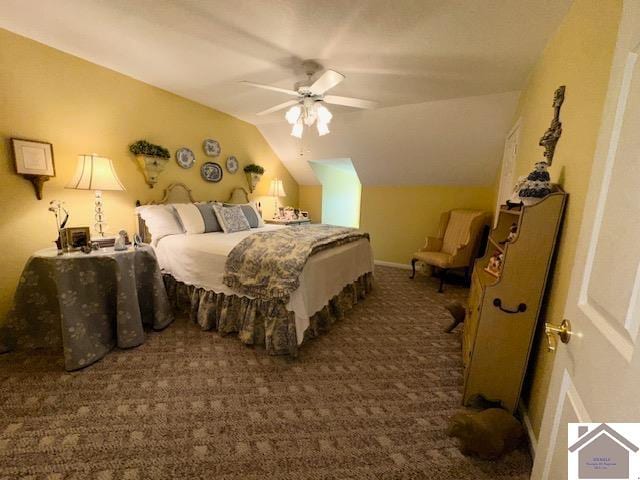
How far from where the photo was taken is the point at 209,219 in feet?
10.3

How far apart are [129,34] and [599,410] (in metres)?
3.18

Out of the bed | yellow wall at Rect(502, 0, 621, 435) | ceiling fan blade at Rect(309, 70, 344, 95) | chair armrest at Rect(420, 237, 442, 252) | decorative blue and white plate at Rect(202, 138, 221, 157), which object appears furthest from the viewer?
chair armrest at Rect(420, 237, 442, 252)

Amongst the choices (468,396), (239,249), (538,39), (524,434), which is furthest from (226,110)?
(524,434)

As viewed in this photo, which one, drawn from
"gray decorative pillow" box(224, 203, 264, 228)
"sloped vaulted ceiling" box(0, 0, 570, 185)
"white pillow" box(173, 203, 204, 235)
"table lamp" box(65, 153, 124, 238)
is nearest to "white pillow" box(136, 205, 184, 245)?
"white pillow" box(173, 203, 204, 235)

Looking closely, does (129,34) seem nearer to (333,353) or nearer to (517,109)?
(333,353)

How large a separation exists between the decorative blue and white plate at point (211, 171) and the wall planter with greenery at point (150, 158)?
1.89ft

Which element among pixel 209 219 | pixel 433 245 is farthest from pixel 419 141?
pixel 209 219

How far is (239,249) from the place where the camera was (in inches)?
→ 89.7

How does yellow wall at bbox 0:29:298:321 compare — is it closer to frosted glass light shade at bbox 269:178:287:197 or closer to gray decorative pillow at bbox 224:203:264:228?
gray decorative pillow at bbox 224:203:264:228

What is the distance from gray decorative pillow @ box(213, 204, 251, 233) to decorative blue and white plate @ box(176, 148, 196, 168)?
75 centimetres

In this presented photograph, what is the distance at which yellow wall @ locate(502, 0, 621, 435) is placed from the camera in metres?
1.12

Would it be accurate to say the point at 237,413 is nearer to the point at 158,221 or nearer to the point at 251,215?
the point at 158,221

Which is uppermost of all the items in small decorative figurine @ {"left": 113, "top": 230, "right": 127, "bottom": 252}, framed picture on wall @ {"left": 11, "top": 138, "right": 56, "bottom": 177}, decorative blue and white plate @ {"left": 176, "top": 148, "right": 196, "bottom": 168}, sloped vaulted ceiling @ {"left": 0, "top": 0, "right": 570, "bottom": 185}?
sloped vaulted ceiling @ {"left": 0, "top": 0, "right": 570, "bottom": 185}

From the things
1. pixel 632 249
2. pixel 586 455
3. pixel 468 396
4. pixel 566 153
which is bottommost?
pixel 468 396
